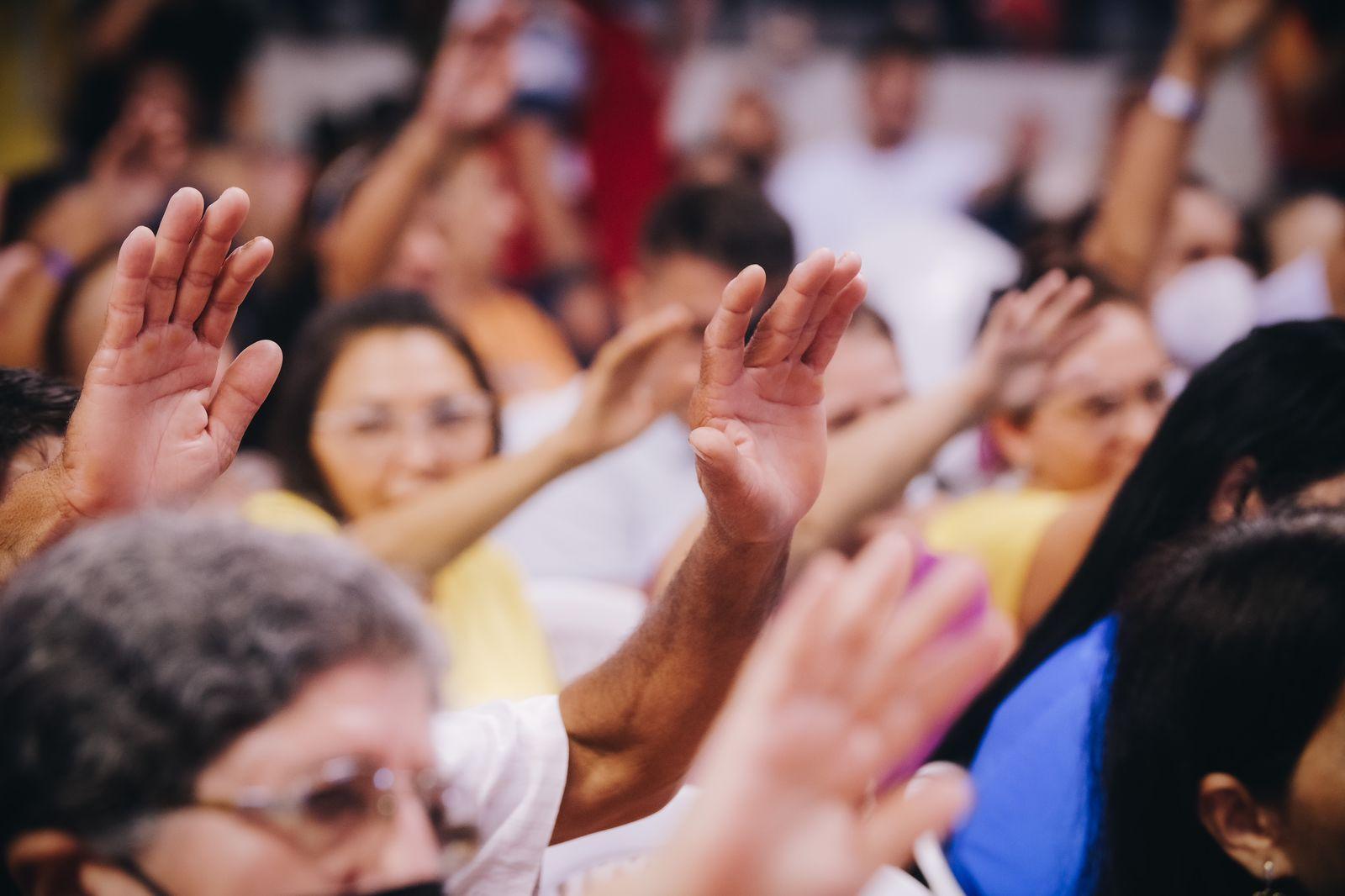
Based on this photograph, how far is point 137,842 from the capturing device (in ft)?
3.04

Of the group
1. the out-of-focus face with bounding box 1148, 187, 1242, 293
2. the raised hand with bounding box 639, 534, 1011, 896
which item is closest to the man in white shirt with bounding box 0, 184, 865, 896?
the raised hand with bounding box 639, 534, 1011, 896

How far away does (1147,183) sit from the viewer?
3.18m

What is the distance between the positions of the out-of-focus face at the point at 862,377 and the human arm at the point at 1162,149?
57cm

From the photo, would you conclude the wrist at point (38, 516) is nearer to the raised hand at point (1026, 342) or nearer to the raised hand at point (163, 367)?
the raised hand at point (163, 367)

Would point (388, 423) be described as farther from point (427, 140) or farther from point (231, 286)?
point (231, 286)

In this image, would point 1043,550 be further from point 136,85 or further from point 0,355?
point 136,85

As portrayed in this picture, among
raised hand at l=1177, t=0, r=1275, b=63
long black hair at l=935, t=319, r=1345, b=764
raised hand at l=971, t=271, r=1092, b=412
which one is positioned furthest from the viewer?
raised hand at l=1177, t=0, r=1275, b=63

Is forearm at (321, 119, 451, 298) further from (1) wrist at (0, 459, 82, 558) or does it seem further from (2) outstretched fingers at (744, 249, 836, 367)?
(2) outstretched fingers at (744, 249, 836, 367)

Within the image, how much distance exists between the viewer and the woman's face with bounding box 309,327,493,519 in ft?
8.23

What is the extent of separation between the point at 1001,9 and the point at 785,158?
1278 mm

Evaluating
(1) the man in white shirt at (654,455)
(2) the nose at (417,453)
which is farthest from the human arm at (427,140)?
(2) the nose at (417,453)

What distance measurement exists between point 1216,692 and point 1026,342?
3.73 ft

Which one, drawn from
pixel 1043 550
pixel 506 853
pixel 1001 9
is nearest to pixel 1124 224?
pixel 1043 550

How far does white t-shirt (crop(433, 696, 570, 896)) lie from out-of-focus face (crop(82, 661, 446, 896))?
0.93 ft
